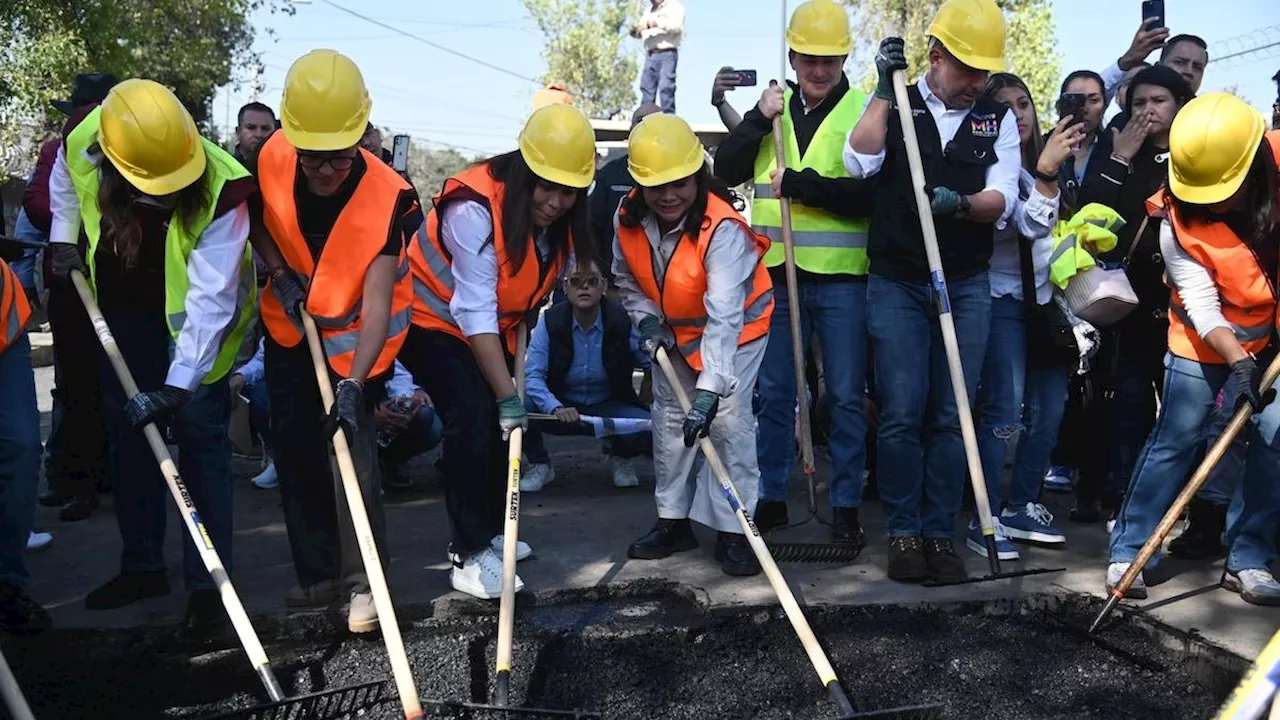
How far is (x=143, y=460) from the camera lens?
389cm

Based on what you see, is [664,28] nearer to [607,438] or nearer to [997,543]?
[607,438]

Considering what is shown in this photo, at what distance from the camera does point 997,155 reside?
4230 mm

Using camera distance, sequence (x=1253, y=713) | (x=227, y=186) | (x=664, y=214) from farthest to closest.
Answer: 1. (x=664, y=214)
2. (x=227, y=186)
3. (x=1253, y=713)

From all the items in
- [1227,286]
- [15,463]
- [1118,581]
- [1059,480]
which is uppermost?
[1227,286]

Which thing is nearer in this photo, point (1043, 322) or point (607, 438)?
point (1043, 322)

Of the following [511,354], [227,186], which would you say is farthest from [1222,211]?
[227,186]

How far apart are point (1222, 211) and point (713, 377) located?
1804 millimetres

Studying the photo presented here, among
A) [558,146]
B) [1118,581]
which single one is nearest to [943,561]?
[1118,581]

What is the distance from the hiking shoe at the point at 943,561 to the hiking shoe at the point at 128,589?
8.87 ft

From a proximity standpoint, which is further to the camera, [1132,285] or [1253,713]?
[1132,285]

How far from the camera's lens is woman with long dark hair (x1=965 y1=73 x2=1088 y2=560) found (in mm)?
4363

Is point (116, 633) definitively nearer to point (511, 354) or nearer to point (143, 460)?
point (143, 460)

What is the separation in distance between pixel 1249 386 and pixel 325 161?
2.99m

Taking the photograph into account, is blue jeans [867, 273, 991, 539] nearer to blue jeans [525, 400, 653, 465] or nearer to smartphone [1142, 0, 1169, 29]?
blue jeans [525, 400, 653, 465]
